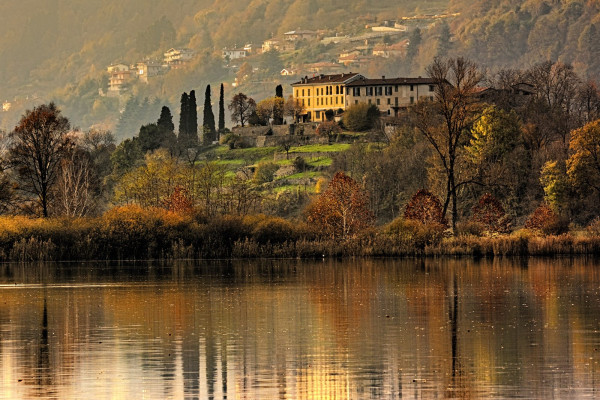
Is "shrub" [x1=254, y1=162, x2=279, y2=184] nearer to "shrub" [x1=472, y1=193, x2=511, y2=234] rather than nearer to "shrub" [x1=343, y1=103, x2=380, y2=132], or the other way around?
"shrub" [x1=343, y1=103, x2=380, y2=132]

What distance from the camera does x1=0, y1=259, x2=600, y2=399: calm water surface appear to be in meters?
26.6

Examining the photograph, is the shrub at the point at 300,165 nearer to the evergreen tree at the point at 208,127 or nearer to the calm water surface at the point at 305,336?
the evergreen tree at the point at 208,127

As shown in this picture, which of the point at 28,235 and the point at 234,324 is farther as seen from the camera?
the point at 28,235

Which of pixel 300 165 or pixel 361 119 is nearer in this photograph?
pixel 300 165

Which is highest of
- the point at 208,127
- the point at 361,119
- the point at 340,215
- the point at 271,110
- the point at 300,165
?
the point at 271,110

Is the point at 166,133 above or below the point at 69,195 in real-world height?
above

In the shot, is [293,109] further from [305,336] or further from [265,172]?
[305,336]

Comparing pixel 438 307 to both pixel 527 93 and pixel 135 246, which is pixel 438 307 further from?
pixel 527 93

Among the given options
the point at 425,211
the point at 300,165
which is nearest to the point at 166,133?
the point at 300,165

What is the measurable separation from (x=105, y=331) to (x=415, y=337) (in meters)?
9.24

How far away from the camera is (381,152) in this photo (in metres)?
126

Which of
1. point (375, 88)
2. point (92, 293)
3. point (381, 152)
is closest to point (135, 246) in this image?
point (92, 293)

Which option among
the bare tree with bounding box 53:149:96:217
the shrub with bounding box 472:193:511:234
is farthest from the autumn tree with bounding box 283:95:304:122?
the shrub with bounding box 472:193:511:234

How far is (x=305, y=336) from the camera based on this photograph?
34.5 m
